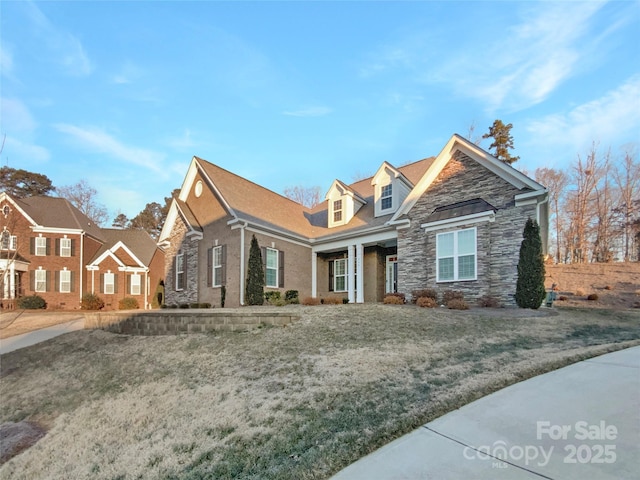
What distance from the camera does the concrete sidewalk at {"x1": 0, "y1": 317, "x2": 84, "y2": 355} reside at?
1156 centimetres

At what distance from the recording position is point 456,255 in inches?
498

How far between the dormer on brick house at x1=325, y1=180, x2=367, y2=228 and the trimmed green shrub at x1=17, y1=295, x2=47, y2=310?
20.7 metres

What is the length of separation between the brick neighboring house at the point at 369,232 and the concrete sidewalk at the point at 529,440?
809 cm

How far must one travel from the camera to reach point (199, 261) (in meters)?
17.1

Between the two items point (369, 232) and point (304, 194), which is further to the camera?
point (304, 194)

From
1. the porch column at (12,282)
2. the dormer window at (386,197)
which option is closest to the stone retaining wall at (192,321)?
the dormer window at (386,197)

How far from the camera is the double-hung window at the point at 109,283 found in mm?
27116

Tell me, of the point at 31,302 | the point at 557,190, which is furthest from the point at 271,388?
the point at 557,190

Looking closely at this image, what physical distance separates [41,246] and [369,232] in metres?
24.5

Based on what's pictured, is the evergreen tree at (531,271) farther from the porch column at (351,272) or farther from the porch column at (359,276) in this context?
the porch column at (351,272)

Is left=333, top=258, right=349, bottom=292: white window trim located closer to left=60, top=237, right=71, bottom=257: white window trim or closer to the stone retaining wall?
the stone retaining wall

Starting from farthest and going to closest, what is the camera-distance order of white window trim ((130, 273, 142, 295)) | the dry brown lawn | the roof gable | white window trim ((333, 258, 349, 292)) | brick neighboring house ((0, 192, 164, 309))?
white window trim ((130, 273, 142, 295))
brick neighboring house ((0, 192, 164, 309))
white window trim ((333, 258, 349, 292))
the roof gable
the dry brown lawn

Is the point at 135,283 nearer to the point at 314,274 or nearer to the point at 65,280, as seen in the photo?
the point at 65,280

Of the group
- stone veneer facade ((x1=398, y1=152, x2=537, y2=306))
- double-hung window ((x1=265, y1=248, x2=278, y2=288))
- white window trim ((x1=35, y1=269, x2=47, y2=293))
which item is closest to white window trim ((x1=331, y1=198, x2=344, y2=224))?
double-hung window ((x1=265, y1=248, x2=278, y2=288))
